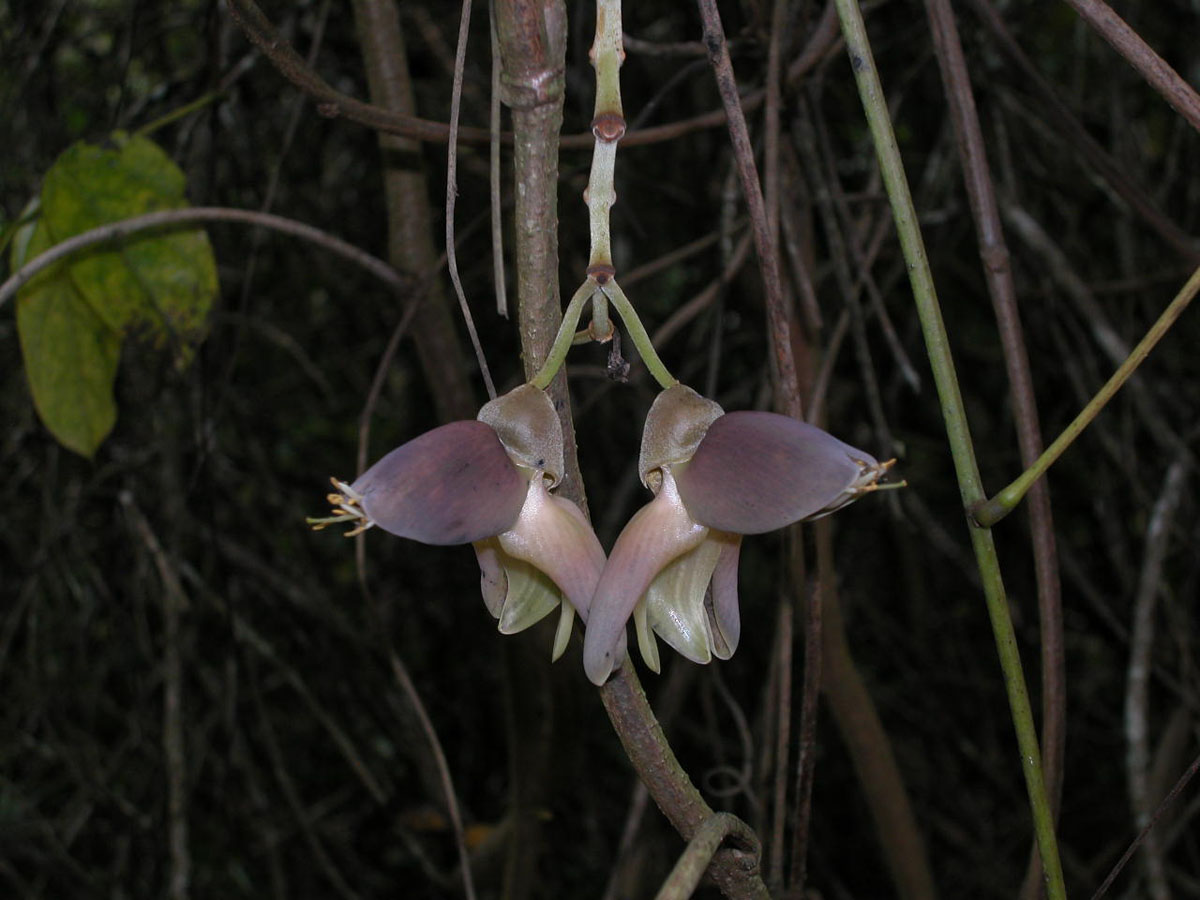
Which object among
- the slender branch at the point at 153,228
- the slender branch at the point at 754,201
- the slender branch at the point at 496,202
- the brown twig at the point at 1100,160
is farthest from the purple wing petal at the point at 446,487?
the brown twig at the point at 1100,160

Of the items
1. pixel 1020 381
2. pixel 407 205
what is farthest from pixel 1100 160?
pixel 407 205

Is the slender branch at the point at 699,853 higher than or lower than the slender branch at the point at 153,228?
lower

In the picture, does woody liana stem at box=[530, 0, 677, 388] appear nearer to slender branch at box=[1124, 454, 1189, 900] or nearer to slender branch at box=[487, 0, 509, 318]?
slender branch at box=[487, 0, 509, 318]

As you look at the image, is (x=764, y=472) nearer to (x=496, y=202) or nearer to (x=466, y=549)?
(x=496, y=202)

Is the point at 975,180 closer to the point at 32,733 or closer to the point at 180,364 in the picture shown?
the point at 180,364

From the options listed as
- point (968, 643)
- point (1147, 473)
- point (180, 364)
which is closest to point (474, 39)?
point (180, 364)

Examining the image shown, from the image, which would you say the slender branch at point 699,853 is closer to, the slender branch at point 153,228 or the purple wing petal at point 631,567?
the purple wing petal at point 631,567

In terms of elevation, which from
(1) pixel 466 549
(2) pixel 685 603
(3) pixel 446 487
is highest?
(3) pixel 446 487
